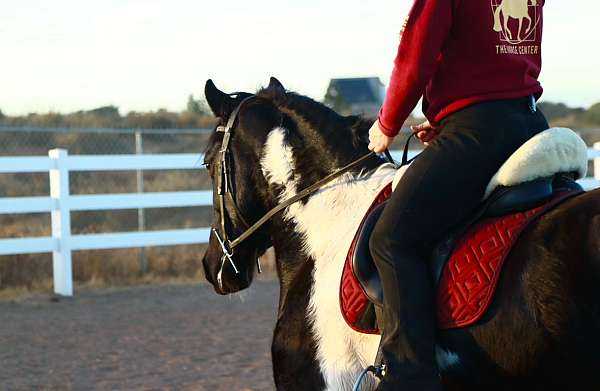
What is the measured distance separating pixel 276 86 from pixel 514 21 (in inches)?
51.3

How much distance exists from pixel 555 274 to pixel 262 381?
419 centimetres

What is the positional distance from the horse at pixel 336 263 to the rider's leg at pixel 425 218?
133mm

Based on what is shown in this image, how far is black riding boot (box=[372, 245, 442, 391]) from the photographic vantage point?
10.5 feet

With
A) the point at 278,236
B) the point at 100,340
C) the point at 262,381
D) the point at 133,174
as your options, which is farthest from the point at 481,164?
the point at 133,174

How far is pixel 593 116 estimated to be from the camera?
37.5 m

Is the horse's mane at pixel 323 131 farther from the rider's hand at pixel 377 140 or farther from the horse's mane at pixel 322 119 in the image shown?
the rider's hand at pixel 377 140

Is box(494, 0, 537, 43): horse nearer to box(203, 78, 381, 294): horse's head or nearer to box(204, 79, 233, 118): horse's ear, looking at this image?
box(203, 78, 381, 294): horse's head

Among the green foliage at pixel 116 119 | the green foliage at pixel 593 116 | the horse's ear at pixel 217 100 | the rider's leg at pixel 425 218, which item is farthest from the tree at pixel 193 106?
the rider's leg at pixel 425 218

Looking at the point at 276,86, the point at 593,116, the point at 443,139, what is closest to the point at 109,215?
the point at 276,86

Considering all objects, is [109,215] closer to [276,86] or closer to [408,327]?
[276,86]

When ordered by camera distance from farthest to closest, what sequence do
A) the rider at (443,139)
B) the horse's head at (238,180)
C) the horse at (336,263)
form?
the horse's head at (238,180)
the rider at (443,139)
the horse at (336,263)

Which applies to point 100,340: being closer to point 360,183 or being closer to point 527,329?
point 360,183

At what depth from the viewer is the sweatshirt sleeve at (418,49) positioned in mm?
3264

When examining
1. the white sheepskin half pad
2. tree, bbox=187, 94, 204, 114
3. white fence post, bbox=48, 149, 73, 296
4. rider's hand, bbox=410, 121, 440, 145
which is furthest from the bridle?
tree, bbox=187, 94, 204, 114
